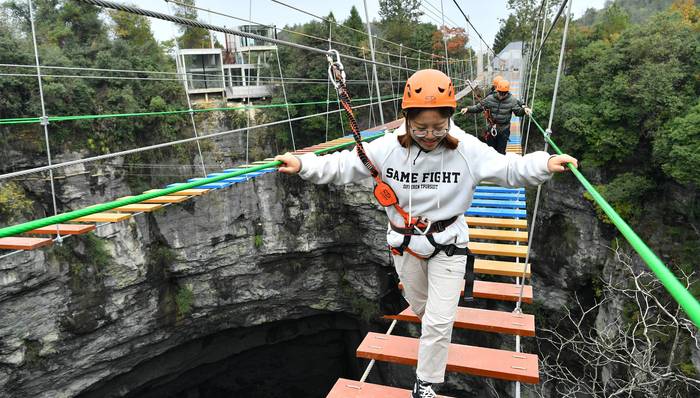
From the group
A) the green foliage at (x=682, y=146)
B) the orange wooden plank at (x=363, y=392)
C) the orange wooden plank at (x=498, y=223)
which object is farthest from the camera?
the green foliage at (x=682, y=146)

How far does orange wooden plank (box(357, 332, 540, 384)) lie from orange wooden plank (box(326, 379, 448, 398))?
20cm

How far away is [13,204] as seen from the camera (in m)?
7.27

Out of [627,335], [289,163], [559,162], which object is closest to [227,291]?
[627,335]

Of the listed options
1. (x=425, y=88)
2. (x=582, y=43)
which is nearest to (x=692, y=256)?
(x=582, y=43)

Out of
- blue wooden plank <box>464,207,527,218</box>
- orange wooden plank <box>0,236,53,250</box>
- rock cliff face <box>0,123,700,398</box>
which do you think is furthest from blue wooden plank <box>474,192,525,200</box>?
Result: orange wooden plank <box>0,236,53,250</box>

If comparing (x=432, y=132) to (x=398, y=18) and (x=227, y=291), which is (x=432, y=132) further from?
(x=398, y=18)

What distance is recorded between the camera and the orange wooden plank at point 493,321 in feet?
8.04

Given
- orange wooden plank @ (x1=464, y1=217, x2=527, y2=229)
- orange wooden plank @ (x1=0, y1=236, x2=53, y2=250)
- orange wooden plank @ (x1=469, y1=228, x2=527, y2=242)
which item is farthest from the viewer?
orange wooden plank @ (x1=464, y1=217, x2=527, y2=229)

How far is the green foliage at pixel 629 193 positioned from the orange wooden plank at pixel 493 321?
7588 mm

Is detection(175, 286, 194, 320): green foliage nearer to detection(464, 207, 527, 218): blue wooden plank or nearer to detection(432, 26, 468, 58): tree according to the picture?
detection(464, 207, 527, 218): blue wooden plank

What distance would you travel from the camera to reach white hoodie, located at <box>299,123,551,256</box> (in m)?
1.68

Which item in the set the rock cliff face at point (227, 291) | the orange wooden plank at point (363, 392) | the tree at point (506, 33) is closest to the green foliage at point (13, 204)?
the rock cliff face at point (227, 291)

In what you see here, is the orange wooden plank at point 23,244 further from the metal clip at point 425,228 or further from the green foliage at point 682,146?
the green foliage at point 682,146

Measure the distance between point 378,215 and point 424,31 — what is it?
7789mm
